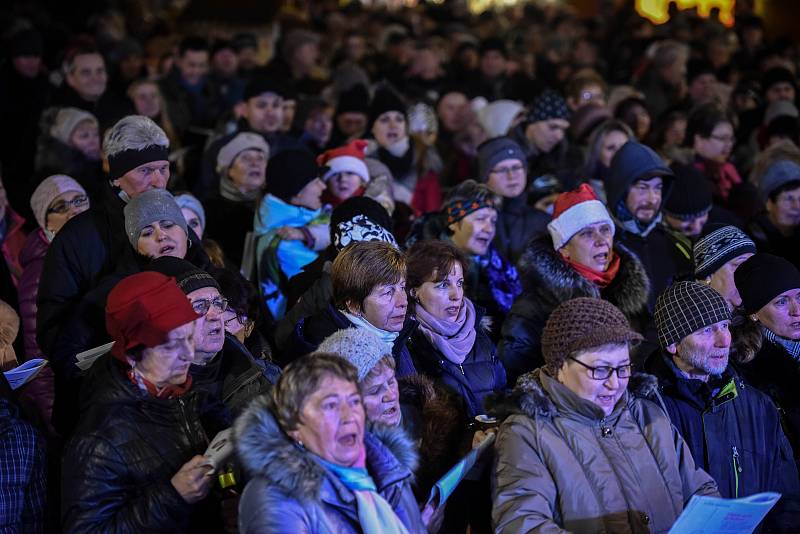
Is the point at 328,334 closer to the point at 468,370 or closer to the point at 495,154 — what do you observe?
the point at 468,370

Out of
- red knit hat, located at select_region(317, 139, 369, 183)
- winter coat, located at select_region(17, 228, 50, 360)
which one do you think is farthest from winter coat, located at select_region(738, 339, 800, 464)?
winter coat, located at select_region(17, 228, 50, 360)

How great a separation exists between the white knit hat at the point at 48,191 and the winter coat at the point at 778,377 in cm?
420

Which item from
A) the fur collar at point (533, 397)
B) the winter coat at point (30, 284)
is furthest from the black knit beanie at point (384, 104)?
the fur collar at point (533, 397)

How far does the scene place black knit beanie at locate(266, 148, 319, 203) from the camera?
23.2 ft

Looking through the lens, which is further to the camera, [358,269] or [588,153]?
[588,153]

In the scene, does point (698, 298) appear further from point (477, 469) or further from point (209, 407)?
point (209, 407)

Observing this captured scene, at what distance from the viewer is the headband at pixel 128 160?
5.87 metres

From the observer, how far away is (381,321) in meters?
5.18

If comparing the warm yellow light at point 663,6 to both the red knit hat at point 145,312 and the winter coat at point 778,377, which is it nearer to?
the winter coat at point 778,377

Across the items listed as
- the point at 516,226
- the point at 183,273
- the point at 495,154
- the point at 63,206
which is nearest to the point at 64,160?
the point at 63,206

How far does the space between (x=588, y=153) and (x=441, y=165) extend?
1.52m

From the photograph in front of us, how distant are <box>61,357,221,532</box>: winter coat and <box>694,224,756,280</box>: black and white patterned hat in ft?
11.3

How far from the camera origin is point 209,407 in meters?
4.43

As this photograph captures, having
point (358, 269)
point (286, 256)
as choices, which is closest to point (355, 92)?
point (286, 256)
